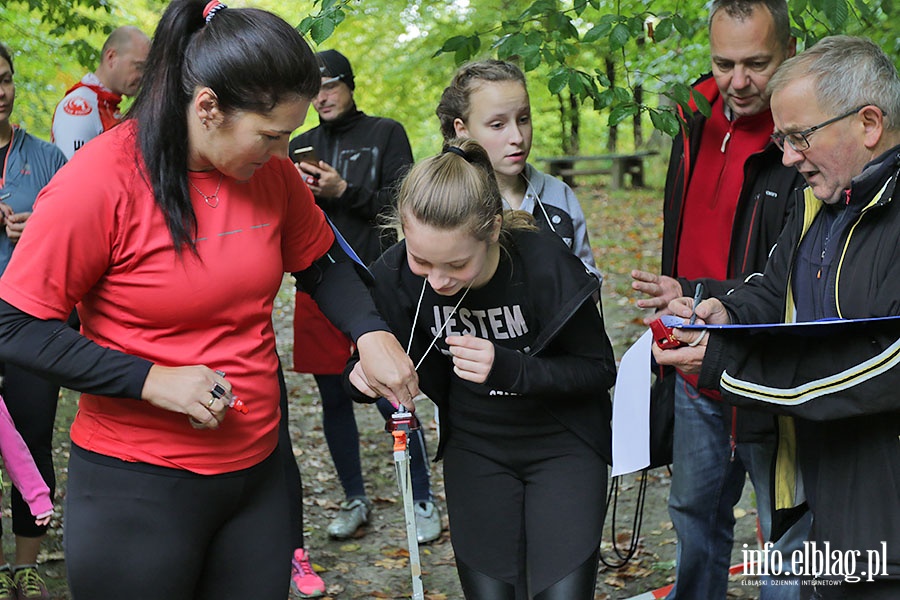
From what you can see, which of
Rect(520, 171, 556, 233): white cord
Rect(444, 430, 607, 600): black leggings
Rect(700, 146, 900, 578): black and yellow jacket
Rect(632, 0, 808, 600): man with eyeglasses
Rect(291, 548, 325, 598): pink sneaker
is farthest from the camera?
Rect(291, 548, 325, 598): pink sneaker

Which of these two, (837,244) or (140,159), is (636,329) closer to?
(837,244)

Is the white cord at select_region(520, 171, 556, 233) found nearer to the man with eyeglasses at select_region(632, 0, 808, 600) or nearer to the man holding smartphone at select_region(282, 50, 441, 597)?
the man with eyeglasses at select_region(632, 0, 808, 600)

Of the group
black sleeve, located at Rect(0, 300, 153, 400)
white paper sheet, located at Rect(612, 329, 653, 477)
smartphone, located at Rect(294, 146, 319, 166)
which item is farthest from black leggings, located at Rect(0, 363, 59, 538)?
white paper sheet, located at Rect(612, 329, 653, 477)

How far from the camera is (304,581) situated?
4.29 meters

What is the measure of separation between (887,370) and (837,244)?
40 cm

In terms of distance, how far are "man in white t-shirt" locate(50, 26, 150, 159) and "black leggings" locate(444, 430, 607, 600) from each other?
9.08 feet

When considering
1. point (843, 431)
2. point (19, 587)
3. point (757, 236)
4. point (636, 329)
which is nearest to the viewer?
point (843, 431)

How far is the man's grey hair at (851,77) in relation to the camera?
92.1 inches

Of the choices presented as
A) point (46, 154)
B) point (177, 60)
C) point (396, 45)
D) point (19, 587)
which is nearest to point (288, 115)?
point (177, 60)

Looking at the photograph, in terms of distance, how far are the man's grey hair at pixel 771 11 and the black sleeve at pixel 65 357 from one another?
96.2 inches

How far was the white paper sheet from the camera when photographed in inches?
108

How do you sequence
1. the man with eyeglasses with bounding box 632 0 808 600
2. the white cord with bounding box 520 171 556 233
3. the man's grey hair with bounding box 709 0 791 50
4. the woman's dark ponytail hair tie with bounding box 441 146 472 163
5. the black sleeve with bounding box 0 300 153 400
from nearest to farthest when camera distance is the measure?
the black sleeve with bounding box 0 300 153 400 < the woman's dark ponytail hair tie with bounding box 441 146 472 163 < the man with eyeglasses with bounding box 632 0 808 600 < the man's grey hair with bounding box 709 0 791 50 < the white cord with bounding box 520 171 556 233

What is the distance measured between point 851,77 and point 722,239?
106 cm

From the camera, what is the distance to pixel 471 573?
2775 mm
